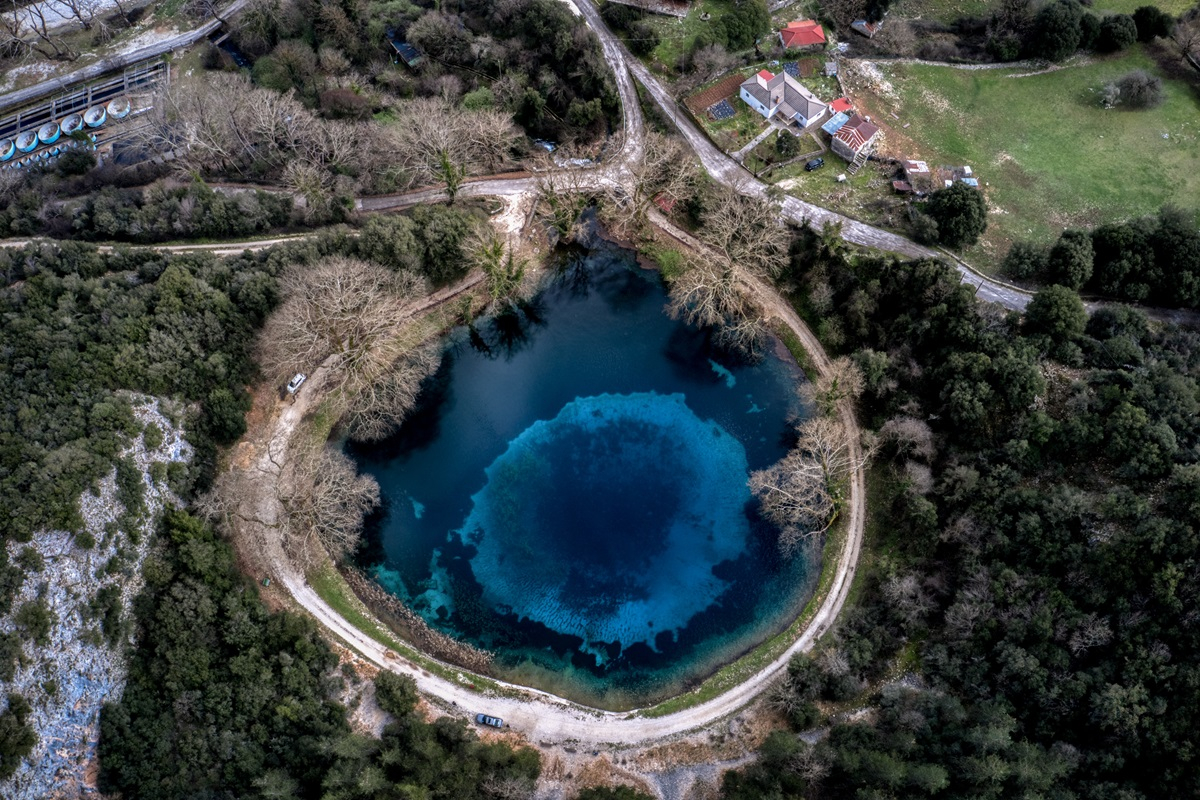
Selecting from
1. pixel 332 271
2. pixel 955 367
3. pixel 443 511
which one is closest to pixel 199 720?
pixel 443 511

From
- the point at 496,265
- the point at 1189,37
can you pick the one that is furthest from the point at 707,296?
the point at 1189,37

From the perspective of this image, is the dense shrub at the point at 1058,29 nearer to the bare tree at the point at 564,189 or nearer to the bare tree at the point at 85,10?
the bare tree at the point at 564,189

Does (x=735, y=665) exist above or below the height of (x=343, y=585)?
below

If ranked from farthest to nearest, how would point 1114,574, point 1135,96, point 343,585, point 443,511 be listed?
point 1135,96 → point 443,511 → point 343,585 → point 1114,574

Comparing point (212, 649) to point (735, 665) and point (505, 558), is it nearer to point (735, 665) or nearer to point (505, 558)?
point (505, 558)

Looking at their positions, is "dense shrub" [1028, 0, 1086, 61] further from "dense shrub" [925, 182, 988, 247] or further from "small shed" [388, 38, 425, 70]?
"small shed" [388, 38, 425, 70]

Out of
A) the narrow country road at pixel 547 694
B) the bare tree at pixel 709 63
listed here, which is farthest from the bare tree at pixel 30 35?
the bare tree at pixel 709 63

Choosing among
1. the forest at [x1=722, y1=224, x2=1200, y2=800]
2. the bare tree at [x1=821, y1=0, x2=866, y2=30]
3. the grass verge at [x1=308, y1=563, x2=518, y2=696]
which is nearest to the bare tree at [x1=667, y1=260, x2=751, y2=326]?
the forest at [x1=722, y1=224, x2=1200, y2=800]
